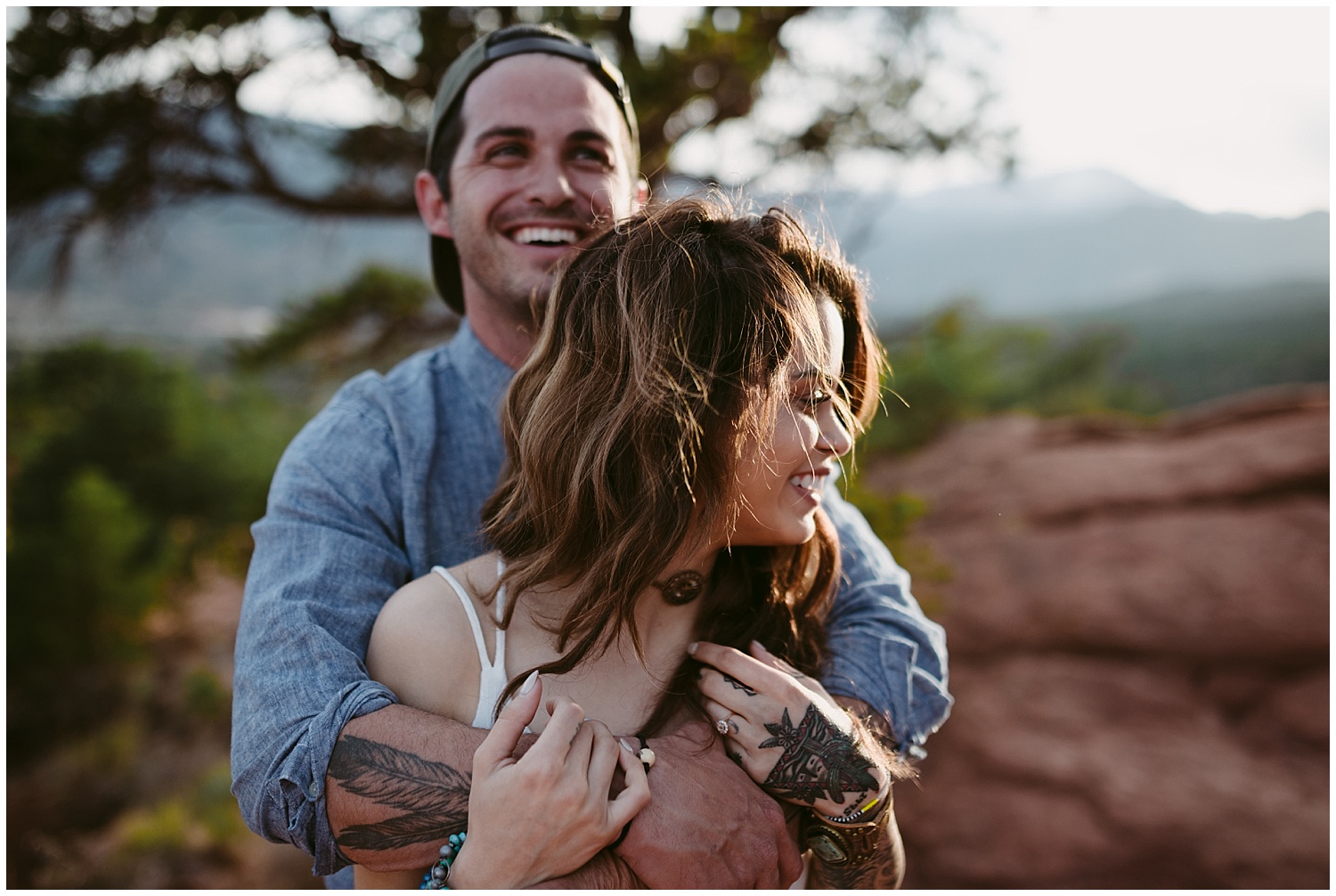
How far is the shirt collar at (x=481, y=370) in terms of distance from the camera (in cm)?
186

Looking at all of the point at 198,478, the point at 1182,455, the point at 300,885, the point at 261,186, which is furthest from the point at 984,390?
the point at 198,478

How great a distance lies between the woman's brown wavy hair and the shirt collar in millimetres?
435

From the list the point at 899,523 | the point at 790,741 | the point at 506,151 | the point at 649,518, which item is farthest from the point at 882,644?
the point at 899,523

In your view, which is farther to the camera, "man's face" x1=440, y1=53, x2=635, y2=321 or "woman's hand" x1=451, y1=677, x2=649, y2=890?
"man's face" x1=440, y1=53, x2=635, y2=321

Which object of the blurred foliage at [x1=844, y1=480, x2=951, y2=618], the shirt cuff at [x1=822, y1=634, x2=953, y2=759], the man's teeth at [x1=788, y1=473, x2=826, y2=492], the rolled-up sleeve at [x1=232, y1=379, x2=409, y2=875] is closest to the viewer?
the rolled-up sleeve at [x1=232, y1=379, x2=409, y2=875]

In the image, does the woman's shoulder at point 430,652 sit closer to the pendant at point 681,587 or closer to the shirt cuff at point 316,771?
the shirt cuff at point 316,771

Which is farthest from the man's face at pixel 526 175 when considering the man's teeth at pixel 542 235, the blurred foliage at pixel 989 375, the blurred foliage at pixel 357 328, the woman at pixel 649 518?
the blurred foliage at pixel 989 375

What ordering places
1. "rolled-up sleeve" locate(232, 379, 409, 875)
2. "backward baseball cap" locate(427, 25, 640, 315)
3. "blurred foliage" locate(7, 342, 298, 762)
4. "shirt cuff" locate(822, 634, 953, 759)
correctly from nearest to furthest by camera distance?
"rolled-up sleeve" locate(232, 379, 409, 875)
"shirt cuff" locate(822, 634, 953, 759)
"backward baseball cap" locate(427, 25, 640, 315)
"blurred foliage" locate(7, 342, 298, 762)

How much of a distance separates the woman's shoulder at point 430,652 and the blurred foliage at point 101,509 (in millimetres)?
5812

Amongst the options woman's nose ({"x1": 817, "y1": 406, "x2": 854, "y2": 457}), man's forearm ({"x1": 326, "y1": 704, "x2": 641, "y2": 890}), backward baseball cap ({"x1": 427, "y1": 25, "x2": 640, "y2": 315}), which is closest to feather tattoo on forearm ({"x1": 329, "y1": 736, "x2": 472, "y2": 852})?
man's forearm ({"x1": 326, "y1": 704, "x2": 641, "y2": 890})

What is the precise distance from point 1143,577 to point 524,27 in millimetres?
4611

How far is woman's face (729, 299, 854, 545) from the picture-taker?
1354 mm

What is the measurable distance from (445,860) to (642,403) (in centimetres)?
75

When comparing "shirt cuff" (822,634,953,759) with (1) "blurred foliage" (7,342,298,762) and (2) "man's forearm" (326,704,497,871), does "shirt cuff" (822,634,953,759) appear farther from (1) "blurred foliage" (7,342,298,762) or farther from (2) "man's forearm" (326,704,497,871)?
(1) "blurred foliage" (7,342,298,762)
